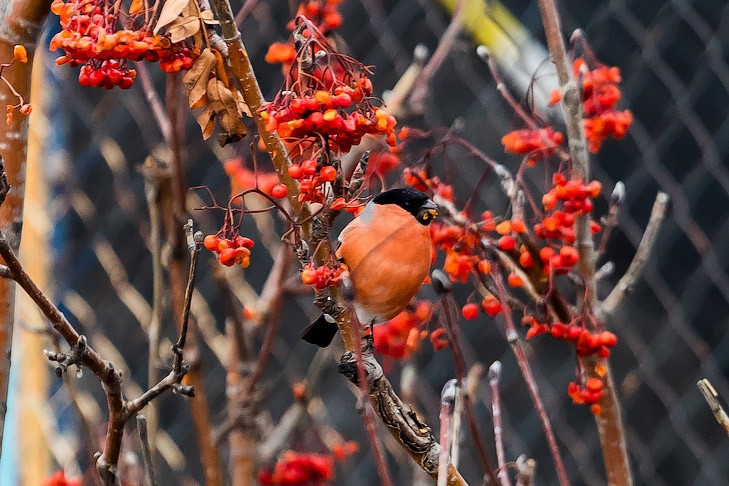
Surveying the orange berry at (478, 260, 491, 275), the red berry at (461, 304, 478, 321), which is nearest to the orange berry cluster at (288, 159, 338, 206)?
the orange berry at (478, 260, 491, 275)

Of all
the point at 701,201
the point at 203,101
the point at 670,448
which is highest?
the point at 203,101

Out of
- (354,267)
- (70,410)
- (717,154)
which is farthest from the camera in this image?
(70,410)

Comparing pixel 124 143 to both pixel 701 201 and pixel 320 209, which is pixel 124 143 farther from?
pixel 320 209

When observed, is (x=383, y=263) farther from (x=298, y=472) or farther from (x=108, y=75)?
(x=298, y=472)

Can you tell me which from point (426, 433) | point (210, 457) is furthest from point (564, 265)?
point (210, 457)

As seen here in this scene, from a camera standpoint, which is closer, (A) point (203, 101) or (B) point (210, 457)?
(A) point (203, 101)

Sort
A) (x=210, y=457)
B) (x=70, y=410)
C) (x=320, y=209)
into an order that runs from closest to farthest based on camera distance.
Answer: (x=320, y=209), (x=210, y=457), (x=70, y=410)

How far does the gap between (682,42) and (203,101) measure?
1.52 metres

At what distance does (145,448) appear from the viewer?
0.69 meters

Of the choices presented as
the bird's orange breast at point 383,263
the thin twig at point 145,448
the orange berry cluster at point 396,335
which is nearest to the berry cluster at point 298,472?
the orange berry cluster at point 396,335

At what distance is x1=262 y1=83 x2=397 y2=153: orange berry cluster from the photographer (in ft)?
2.06

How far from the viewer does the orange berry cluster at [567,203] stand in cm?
95

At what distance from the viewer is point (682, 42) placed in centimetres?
193

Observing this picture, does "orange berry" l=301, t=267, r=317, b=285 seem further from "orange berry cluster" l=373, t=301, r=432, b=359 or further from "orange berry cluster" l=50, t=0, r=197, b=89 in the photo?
"orange berry cluster" l=373, t=301, r=432, b=359
